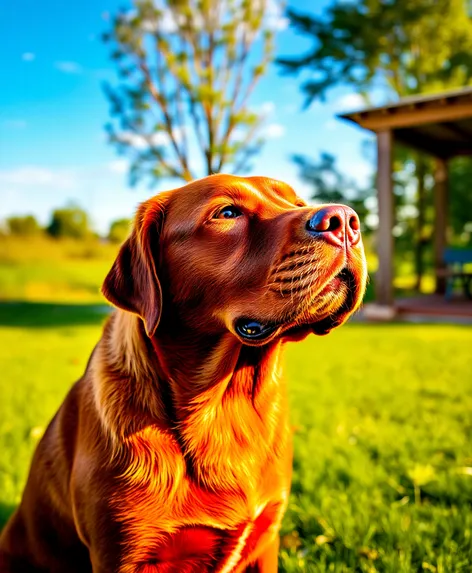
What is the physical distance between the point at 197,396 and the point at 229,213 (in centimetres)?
62

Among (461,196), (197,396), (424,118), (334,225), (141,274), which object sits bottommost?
(197,396)


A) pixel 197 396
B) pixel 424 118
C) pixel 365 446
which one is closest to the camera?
pixel 197 396

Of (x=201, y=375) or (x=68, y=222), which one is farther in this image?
(x=68, y=222)

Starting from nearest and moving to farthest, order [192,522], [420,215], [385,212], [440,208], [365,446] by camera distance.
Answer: [192,522]
[365,446]
[385,212]
[440,208]
[420,215]

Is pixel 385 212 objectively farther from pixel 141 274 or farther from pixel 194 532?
pixel 194 532

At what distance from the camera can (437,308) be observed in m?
11.2

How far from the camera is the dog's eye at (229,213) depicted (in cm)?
183

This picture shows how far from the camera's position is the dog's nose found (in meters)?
1.59

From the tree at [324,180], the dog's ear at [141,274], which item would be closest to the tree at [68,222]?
the tree at [324,180]

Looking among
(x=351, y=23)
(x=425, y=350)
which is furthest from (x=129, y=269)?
(x=351, y=23)

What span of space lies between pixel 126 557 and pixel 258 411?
62cm

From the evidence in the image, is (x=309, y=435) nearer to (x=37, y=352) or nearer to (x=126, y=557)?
(x=126, y=557)

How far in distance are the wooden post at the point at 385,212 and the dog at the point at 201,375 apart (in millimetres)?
9649

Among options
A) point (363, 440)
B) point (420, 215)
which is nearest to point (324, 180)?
point (420, 215)
